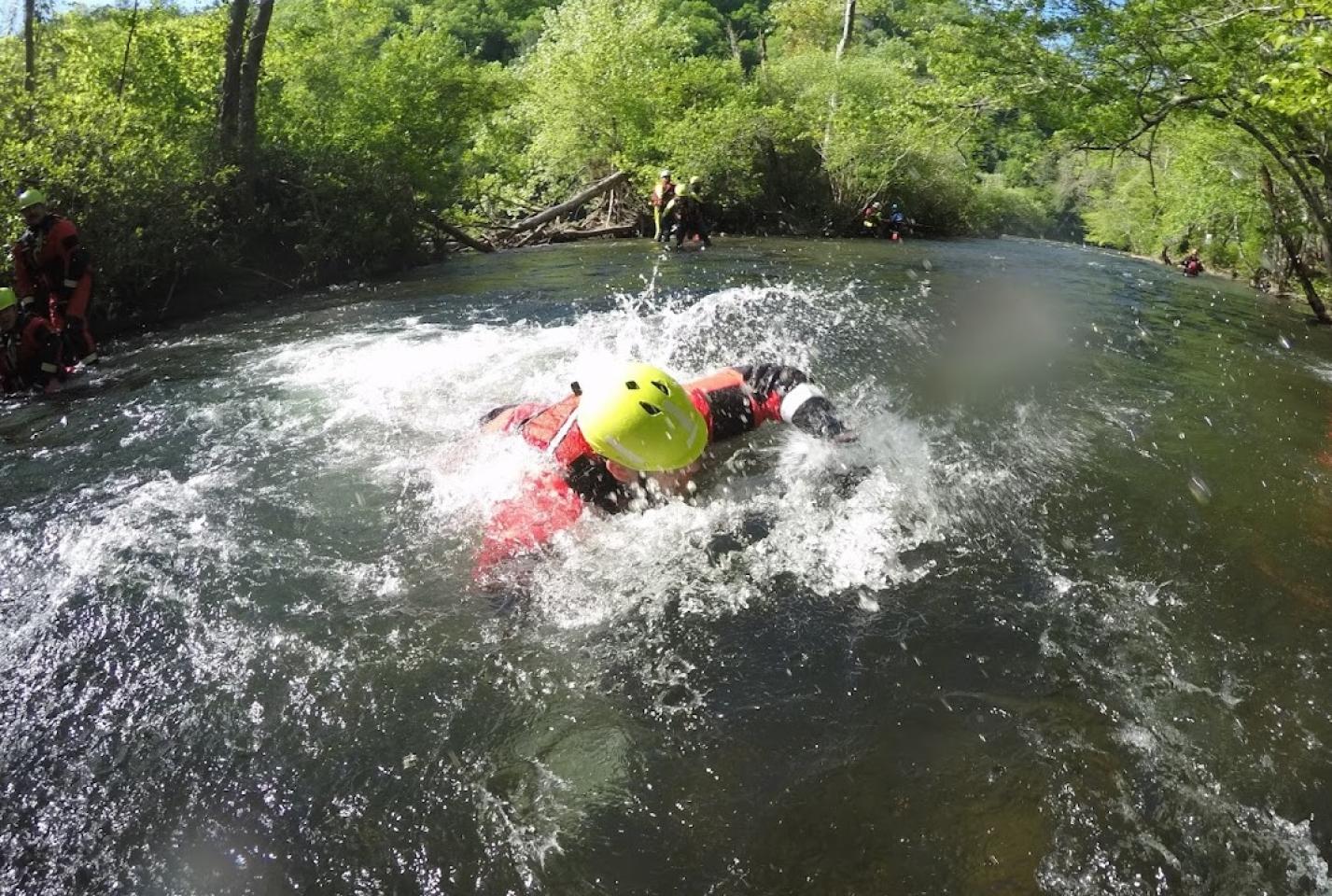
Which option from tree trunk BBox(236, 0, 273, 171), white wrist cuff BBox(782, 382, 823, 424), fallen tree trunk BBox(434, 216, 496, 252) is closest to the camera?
white wrist cuff BBox(782, 382, 823, 424)

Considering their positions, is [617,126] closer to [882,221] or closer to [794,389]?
[882,221]

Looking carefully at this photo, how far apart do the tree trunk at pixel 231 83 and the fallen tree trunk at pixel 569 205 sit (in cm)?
879

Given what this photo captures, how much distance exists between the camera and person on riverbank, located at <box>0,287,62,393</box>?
791cm

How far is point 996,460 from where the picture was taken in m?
6.26

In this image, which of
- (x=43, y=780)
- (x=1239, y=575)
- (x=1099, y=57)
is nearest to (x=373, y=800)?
(x=43, y=780)

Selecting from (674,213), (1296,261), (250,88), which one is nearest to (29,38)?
(250,88)

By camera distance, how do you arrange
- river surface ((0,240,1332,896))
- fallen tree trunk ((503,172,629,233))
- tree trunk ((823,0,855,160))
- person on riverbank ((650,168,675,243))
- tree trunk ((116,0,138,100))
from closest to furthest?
river surface ((0,240,1332,896)) < tree trunk ((116,0,138,100)) < person on riverbank ((650,168,675,243)) < fallen tree trunk ((503,172,629,233)) < tree trunk ((823,0,855,160))

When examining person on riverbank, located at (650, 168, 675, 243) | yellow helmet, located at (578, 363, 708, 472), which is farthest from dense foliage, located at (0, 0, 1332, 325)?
yellow helmet, located at (578, 363, 708, 472)

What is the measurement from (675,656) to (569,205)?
72.5 feet

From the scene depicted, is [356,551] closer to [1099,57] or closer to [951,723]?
[951,723]

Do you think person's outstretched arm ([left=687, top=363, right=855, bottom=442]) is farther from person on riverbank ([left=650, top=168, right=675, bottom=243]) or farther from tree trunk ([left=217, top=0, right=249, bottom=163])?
person on riverbank ([left=650, top=168, right=675, bottom=243])

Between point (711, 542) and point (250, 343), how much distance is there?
7947 millimetres

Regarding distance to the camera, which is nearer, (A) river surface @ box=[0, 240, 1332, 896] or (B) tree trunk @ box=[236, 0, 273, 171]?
(A) river surface @ box=[0, 240, 1332, 896]

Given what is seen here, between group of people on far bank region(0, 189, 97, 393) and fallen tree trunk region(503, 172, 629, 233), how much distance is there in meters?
13.6
